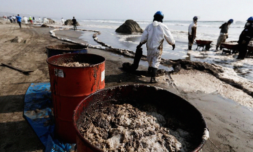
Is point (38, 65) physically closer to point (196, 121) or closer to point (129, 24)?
point (196, 121)

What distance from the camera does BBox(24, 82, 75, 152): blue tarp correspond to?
2523 millimetres

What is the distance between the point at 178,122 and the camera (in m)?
1.66

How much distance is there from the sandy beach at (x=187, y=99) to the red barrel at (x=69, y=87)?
1.70 feet

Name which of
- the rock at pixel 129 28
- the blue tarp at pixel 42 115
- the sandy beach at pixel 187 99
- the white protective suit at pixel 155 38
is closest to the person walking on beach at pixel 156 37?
the white protective suit at pixel 155 38

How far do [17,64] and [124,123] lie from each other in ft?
21.2

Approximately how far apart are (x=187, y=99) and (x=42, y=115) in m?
3.67

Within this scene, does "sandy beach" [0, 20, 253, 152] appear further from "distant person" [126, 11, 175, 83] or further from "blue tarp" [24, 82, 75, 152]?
"distant person" [126, 11, 175, 83]

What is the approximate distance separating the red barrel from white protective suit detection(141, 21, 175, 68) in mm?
2676

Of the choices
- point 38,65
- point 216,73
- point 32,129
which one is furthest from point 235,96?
point 38,65

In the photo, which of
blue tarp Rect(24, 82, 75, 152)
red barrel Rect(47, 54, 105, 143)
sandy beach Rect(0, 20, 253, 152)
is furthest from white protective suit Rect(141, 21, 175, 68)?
blue tarp Rect(24, 82, 75, 152)

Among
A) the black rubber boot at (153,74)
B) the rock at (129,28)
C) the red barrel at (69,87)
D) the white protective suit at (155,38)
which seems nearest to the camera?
the red barrel at (69,87)

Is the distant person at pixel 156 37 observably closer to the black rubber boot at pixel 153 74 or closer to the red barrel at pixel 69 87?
the black rubber boot at pixel 153 74

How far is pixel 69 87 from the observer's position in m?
2.26

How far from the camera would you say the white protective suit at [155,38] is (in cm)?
448
